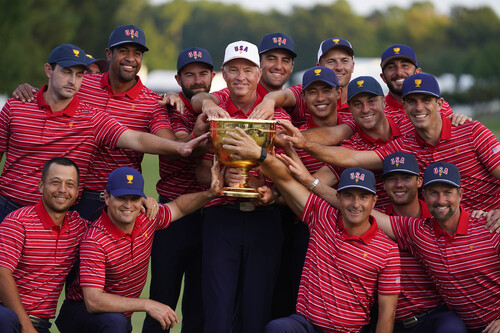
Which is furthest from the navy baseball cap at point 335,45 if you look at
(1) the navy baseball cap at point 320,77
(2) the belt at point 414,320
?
(2) the belt at point 414,320

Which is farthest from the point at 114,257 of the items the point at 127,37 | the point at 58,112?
the point at 127,37

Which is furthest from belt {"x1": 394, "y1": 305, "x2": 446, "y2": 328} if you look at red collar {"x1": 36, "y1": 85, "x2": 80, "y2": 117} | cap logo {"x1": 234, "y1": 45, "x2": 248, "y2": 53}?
red collar {"x1": 36, "y1": 85, "x2": 80, "y2": 117}

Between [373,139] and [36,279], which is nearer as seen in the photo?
[36,279]

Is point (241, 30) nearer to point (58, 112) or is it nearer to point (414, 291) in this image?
point (58, 112)

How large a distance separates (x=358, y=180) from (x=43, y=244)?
2.81 m

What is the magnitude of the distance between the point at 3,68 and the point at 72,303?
3338cm

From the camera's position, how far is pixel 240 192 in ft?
23.0

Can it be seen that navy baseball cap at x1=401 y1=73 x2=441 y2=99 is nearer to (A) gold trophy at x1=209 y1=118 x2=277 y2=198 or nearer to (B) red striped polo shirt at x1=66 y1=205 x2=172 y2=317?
(A) gold trophy at x1=209 y1=118 x2=277 y2=198

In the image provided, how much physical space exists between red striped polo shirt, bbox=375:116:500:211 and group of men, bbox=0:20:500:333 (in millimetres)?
13

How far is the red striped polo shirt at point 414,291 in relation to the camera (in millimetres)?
7375

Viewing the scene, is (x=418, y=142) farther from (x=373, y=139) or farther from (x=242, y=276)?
(x=242, y=276)

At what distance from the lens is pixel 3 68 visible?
38625 millimetres

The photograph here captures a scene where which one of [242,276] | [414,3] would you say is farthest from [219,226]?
[414,3]

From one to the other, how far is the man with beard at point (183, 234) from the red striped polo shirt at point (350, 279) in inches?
61.3
